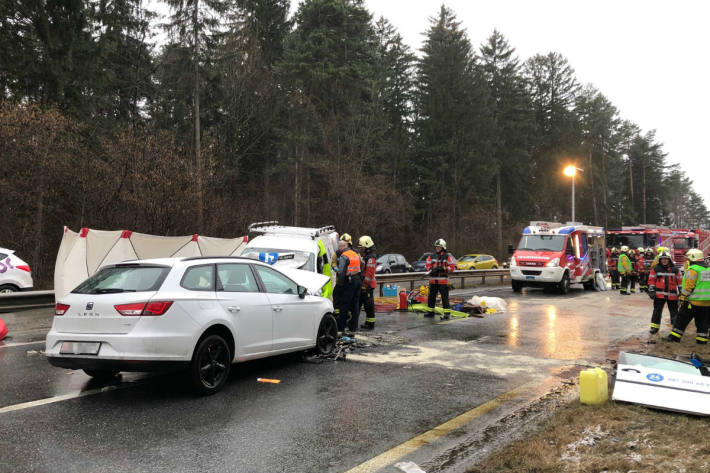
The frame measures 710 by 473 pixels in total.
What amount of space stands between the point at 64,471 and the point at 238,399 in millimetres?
2210

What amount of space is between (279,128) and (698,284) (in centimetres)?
2944

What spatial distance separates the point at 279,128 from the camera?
3569 cm

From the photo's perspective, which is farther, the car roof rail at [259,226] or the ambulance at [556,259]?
the ambulance at [556,259]

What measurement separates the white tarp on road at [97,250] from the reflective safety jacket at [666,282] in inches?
A: 456

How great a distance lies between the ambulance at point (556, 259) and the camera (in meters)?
20.6

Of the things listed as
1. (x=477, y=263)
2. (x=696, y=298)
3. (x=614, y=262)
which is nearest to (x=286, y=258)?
(x=696, y=298)

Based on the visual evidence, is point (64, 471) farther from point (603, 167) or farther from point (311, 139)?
point (603, 167)

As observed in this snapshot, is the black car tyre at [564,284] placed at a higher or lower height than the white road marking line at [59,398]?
higher

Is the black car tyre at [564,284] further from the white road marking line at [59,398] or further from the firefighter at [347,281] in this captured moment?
the white road marking line at [59,398]

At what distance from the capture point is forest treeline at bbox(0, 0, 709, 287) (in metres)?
20.1

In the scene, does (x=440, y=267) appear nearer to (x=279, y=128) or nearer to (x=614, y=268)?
(x=614, y=268)

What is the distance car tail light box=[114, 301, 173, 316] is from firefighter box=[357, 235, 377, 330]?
20.1ft

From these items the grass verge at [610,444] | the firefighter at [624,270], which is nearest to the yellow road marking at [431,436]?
the grass verge at [610,444]

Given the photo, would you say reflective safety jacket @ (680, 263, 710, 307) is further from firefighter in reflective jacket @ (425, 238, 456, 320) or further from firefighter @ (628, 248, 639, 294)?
firefighter @ (628, 248, 639, 294)
